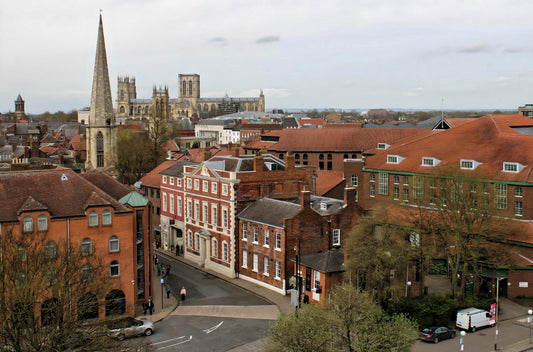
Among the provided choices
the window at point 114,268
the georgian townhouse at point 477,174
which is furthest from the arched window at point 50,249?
the georgian townhouse at point 477,174

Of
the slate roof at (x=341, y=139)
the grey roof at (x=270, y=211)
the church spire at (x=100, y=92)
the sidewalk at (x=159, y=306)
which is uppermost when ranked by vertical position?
the church spire at (x=100, y=92)

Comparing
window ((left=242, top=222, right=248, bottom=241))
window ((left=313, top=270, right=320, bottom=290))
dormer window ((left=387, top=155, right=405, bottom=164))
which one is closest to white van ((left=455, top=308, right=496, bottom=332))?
window ((left=313, top=270, right=320, bottom=290))

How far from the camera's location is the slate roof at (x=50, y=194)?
38.5 m

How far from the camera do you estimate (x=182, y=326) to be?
4031cm

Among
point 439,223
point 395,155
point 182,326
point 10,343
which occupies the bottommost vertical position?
point 182,326

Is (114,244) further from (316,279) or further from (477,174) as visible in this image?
(477,174)

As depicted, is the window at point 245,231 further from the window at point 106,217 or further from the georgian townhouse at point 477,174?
the window at point 106,217

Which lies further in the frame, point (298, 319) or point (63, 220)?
point (63, 220)

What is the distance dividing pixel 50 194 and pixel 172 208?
25389mm

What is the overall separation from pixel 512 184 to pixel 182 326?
28.8m

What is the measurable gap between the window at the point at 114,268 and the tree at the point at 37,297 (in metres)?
7.65

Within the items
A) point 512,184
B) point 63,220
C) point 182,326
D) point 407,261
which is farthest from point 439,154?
point 63,220

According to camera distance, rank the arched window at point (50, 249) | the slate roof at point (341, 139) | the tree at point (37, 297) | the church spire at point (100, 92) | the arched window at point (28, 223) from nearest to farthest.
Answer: the tree at point (37, 297) → the arched window at point (50, 249) → the arched window at point (28, 223) → the church spire at point (100, 92) → the slate roof at point (341, 139)

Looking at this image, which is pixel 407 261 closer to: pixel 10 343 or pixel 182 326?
pixel 182 326
